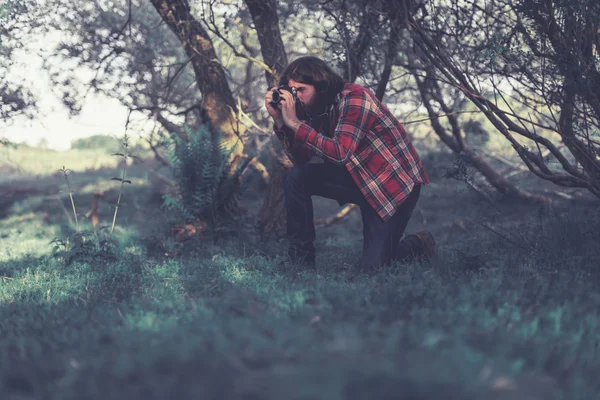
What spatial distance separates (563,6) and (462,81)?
2.76ft

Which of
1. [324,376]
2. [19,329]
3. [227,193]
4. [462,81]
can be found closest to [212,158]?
[227,193]

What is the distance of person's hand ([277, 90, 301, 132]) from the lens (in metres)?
4.05

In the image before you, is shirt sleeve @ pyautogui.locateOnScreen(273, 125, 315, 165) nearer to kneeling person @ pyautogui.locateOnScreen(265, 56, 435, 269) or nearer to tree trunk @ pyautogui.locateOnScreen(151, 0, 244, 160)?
kneeling person @ pyautogui.locateOnScreen(265, 56, 435, 269)

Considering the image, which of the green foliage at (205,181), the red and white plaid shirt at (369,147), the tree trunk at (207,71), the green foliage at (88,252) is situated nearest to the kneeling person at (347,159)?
the red and white plaid shirt at (369,147)

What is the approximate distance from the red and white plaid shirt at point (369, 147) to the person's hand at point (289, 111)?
3.0 inches

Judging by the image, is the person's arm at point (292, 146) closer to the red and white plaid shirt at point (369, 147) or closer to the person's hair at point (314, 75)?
the red and white plaid shirt at point (369, 147)

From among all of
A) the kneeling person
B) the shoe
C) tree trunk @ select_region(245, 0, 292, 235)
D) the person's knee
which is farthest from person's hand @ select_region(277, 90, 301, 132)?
tree trunk @ select_region(245, 0, 292, 235)

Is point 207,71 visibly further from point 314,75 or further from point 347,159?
point 347,159

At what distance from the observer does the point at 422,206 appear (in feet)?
28.5

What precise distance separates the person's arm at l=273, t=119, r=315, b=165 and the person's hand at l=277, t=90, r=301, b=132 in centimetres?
31

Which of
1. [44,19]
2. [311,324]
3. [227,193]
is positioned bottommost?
[311,324]

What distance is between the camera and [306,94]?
4336mm

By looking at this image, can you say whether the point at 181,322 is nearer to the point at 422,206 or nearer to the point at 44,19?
the point at 44,19

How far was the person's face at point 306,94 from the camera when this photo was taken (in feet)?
14.1
